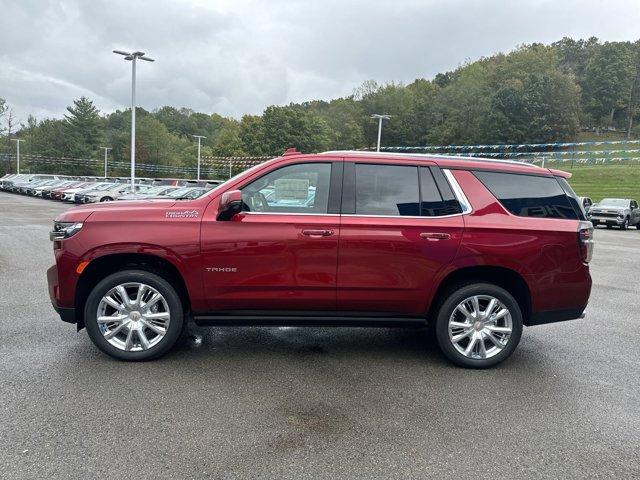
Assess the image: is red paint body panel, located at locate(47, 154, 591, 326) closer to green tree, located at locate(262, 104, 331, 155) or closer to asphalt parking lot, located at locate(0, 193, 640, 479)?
asphalt parking lot, located at locate(0, 193, 640, 479)

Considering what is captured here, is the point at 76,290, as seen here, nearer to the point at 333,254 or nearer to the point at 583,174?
the point at 333,254

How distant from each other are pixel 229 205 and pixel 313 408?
1.75m

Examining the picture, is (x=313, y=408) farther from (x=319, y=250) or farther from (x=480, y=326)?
(x=480, y=326)

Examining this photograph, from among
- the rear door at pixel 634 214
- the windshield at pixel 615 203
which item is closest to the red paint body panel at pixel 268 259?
the windshield at pixel 615 203

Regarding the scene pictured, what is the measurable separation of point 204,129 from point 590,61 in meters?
85.3

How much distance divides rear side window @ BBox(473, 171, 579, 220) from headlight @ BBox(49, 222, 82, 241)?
3.55 m

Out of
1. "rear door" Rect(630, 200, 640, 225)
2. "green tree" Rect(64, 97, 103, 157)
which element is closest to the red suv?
"rear door" Rect(630, 200, 640, 225)

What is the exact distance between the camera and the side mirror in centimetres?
405

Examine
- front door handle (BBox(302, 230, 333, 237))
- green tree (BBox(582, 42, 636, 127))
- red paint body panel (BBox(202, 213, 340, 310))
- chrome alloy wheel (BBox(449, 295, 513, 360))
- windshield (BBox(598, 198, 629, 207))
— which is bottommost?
chrome alloy wheel (BBox(449, 295, 513, 360))

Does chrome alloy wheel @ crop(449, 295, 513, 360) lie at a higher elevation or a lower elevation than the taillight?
lower

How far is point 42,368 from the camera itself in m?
4.14

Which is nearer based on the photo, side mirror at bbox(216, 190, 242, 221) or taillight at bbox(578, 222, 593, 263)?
side mirror at bbox(216, 190, 242, 221)

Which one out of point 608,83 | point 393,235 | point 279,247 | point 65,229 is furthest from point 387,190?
point 608,83

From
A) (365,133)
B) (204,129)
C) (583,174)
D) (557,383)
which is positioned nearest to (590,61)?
(365,133)
